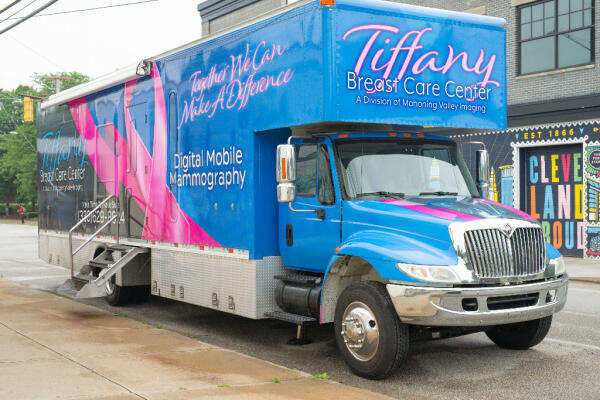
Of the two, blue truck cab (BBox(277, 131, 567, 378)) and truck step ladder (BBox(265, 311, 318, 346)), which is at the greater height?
blue truck cab (BBox(277, 131, 567, 378))

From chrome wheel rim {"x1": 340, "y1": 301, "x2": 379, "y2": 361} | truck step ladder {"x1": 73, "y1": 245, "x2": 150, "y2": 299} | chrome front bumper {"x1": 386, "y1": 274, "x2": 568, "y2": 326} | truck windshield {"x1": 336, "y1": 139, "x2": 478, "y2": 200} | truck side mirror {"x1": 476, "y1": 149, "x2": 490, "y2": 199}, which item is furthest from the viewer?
truck step ladder {"x1": 73, "y1": 245, "x2": 150, "y2": 299}

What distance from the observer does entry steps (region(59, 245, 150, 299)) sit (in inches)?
420

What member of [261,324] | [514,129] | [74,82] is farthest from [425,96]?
[74,82]

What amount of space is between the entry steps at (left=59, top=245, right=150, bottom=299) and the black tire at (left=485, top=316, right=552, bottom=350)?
5372mm

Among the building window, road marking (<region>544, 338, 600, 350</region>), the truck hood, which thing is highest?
the building window

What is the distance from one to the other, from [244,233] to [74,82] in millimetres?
69402

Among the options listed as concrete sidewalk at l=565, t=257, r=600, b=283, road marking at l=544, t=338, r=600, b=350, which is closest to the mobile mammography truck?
road marking at l=544, t=338, r=600, b=350

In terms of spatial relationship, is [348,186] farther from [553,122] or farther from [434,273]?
[553,122]

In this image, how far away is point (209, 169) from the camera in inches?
360

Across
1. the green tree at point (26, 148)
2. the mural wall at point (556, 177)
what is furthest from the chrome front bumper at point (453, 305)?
the green tree at point (26, 148)

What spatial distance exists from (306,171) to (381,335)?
2.19m

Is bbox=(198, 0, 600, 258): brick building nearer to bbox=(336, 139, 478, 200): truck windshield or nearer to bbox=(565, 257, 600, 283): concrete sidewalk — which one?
bbox=(565, 257, 600, 283): concrete sidewalk

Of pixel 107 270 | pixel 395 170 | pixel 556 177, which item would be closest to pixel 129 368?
pixel 395 170

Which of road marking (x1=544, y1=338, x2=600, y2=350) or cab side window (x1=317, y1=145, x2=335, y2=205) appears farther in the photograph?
road marking (x1=544, y1=338, x2=600, y2=350)
